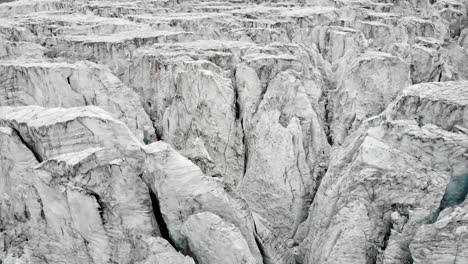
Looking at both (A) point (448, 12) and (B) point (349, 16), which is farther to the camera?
(A) point (448, 12)

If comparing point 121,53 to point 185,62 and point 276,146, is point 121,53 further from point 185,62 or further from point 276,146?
point 276,146

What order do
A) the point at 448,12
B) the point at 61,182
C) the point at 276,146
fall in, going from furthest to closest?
the point at 448,12 → the point at 276,146 → the point at 61,182

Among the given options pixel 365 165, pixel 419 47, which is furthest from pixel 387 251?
pixel 419 47

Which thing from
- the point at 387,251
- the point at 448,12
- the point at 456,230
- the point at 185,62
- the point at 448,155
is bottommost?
the point at 387,251

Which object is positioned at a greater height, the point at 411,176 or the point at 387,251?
the point at 411,176

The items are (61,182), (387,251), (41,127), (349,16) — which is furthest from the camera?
(349,16)

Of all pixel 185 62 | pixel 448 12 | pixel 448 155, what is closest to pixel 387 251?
pixel 448 155

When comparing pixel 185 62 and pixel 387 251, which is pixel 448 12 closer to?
pixel 185 62
